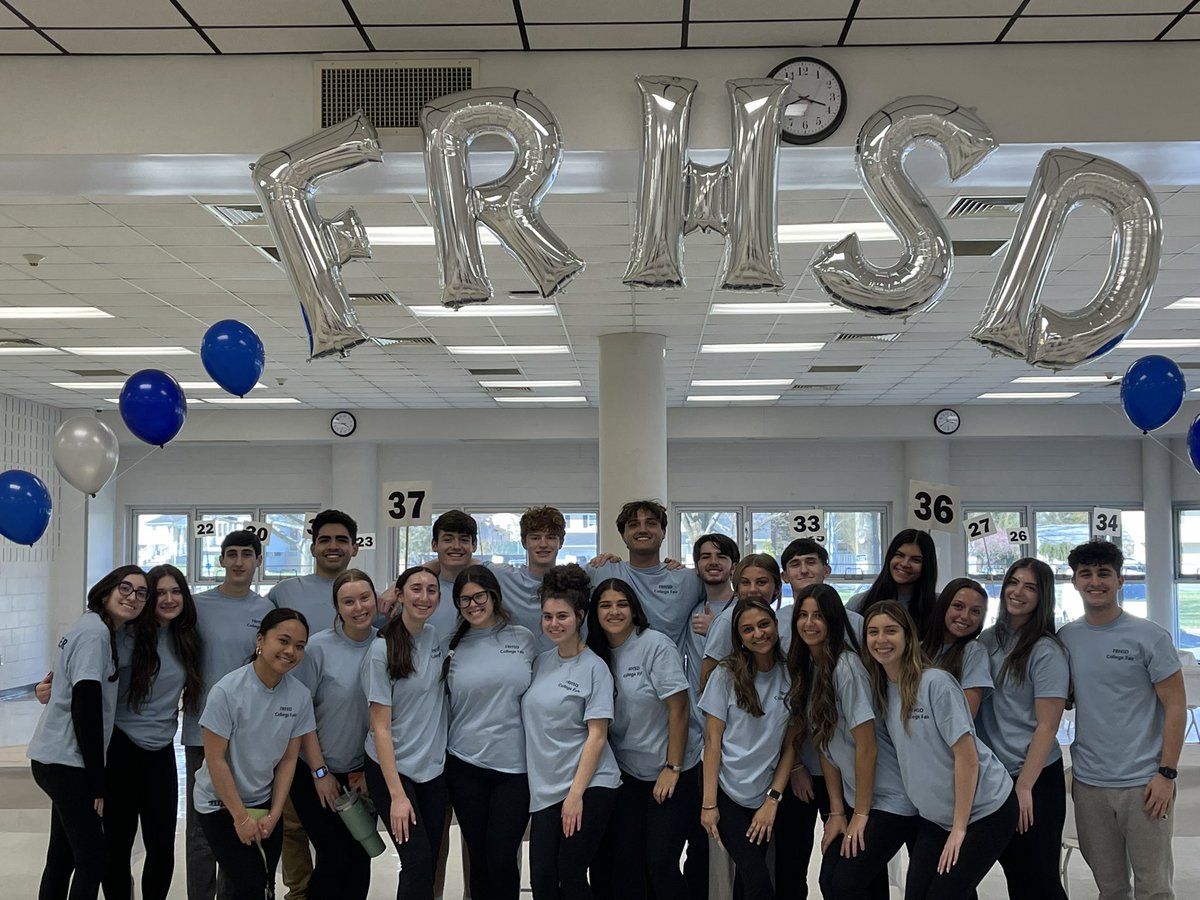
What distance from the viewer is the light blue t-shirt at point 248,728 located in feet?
11.9

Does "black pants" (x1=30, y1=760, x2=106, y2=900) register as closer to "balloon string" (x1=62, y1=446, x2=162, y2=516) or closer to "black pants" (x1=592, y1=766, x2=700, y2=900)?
"black pants" (x1=592, y1=766, x2=700, y2=900)

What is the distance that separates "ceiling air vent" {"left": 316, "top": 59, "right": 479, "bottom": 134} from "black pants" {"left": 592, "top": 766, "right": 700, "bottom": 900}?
2.56 meters

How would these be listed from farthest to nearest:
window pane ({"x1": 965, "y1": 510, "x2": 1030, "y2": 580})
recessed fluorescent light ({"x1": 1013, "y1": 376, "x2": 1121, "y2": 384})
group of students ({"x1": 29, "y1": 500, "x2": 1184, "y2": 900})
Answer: window pane ({"x1": 965, "y1": 510, "x2": 1030, "y2": 580}), recessed fluorescent light ({"x1": 1013, "y1": 376, "x2": 1121, "y2": 384}), group of students ({"x1": 29, "y1": 500, "x2": 1184, "y2": 900})

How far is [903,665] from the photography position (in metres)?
3.46

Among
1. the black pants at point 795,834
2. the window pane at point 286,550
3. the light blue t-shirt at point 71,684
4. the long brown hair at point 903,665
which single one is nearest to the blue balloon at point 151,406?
the light blue t-shirt at point 71,684

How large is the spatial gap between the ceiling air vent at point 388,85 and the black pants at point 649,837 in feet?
8.40

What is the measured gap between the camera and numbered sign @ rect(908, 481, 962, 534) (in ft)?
22.2

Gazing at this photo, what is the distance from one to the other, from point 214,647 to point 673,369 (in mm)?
8380

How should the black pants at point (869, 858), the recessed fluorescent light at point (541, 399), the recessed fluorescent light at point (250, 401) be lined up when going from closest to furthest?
the black pants at point (869, 858), the recessed fluorescent light at point (250, 401), the recessed fluorescent light at point (541, 399)

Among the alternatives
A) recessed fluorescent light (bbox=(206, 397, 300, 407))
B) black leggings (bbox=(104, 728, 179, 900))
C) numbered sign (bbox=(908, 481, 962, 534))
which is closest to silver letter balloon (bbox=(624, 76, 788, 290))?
black leggings (bbox=(104, 728, 179, 900))

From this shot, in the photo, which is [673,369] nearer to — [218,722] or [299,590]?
[299,590]

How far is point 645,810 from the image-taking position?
3.81 m

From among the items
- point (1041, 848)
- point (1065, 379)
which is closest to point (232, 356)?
point (1041, 848)

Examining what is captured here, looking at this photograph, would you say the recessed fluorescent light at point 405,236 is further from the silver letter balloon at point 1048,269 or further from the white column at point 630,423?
the silver letter balloon at point 1048,269
